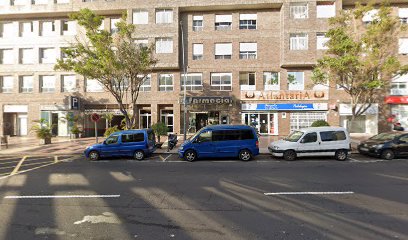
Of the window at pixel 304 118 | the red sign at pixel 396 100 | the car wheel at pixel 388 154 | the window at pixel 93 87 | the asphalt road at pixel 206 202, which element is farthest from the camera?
the window at pixel 93 87

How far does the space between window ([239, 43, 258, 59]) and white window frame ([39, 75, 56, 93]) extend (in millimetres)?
19748

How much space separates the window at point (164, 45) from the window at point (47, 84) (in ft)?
39.0

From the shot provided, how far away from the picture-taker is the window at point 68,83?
24.9m

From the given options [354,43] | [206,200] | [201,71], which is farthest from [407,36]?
[206,200]

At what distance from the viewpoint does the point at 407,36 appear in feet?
72.4

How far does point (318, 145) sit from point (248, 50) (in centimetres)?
1438

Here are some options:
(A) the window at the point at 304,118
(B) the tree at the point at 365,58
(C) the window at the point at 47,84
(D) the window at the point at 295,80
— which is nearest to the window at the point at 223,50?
(D) the window at the point at 295,80

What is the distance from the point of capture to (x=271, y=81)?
23359 millimetres

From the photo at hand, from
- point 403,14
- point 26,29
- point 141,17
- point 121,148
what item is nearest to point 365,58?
point 403,14

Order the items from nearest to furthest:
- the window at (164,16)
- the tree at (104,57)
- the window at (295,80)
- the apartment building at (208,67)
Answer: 1. the tree at (104,57)
2. the apartment building at (208,67)
3. the window at (295,80)
4. the window at (164,16)

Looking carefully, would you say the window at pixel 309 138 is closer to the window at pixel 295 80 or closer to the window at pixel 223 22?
the window at pixel 295 80

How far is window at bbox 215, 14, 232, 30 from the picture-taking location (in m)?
23.7

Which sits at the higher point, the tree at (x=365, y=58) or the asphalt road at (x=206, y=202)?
the tree at (x=365, y=58)

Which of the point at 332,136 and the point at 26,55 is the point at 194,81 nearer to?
the point at 332,136
